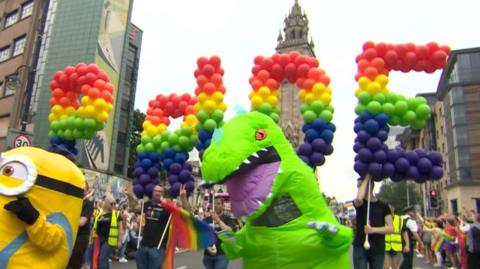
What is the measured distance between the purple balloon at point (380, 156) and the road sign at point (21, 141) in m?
7.12

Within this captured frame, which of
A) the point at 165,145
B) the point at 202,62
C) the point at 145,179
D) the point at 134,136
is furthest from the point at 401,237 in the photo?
the point at 134,136

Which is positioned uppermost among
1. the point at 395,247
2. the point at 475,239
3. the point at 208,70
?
the point at 208,70

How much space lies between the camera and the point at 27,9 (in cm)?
3203

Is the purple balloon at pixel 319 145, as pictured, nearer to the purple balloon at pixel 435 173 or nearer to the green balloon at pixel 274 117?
the green balloon at pixel 274 117

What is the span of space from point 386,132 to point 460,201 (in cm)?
4882

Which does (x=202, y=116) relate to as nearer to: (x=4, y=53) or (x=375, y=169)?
(x=375, y=169)

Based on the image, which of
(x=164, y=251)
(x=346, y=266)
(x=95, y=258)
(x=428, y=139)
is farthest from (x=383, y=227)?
(x=428, y=139)

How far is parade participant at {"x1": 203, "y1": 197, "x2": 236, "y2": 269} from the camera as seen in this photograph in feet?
22.2

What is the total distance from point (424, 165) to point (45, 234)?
13.7ft

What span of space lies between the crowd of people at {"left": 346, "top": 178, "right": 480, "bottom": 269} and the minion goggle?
360 cm

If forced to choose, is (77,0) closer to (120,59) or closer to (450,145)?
(120,59)

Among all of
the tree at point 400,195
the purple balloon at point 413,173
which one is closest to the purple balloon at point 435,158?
the purple balloon at point 413,173

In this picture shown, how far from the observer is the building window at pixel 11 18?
1299 inches

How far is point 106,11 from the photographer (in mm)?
29922
